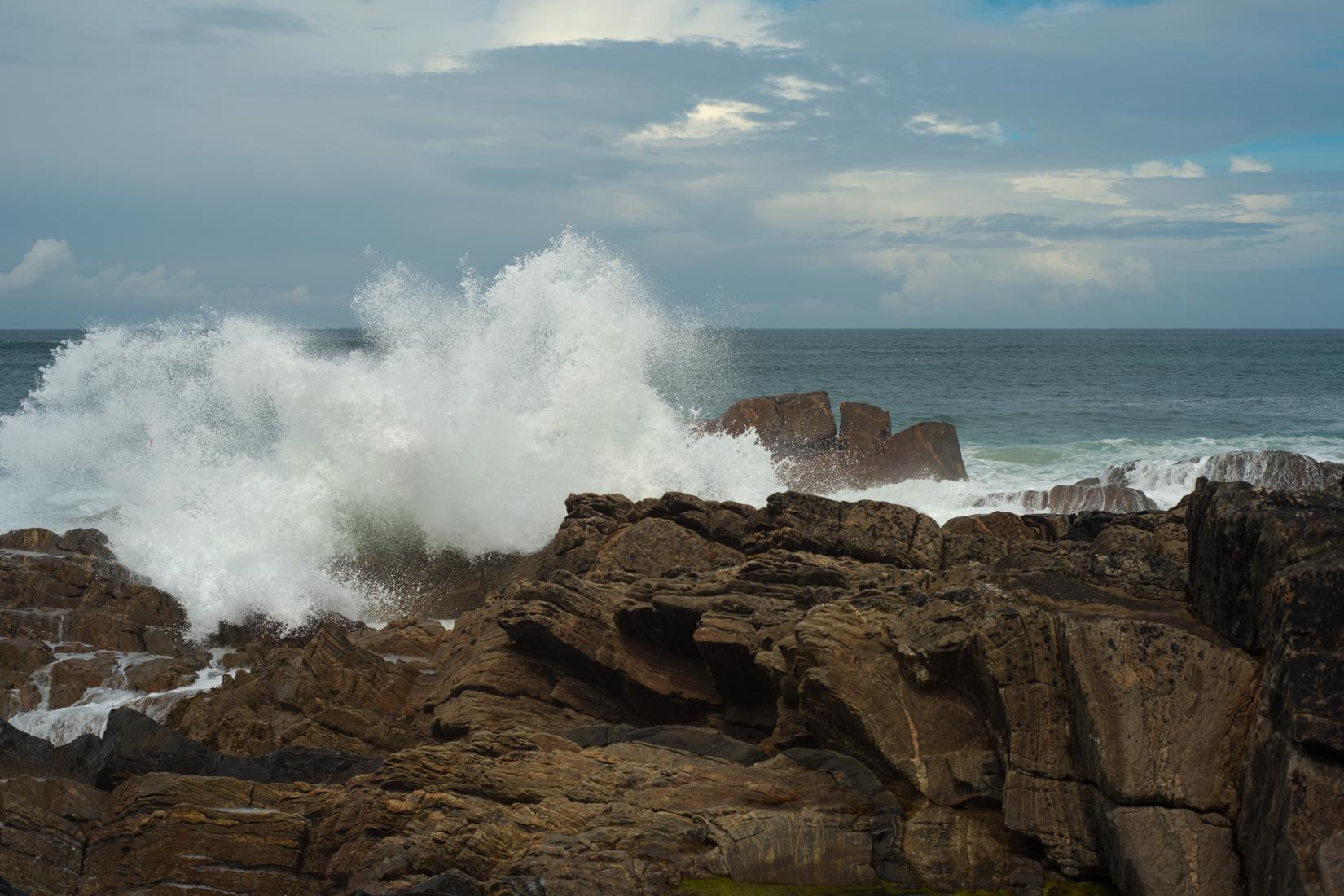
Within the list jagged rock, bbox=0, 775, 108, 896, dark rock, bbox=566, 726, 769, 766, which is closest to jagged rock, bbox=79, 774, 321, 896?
jagged rock, bbox=0, 775, 108, 896

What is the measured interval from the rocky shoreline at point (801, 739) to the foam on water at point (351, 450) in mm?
5543

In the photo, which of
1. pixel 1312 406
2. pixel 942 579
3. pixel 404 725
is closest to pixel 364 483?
pixel 404 725

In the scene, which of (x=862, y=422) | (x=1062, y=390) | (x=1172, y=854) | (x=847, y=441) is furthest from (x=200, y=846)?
(x=1062, y=390)

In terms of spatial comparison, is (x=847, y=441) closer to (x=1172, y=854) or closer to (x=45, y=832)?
(x=45, y=832)

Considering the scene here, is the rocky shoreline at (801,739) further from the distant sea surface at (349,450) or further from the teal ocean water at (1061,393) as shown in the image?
the teal ocean water at (1061,393)

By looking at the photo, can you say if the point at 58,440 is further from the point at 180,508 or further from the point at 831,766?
the point at 831,766

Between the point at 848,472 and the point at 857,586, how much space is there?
18011 millimetres

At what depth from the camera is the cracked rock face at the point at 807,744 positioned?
5.94 metres

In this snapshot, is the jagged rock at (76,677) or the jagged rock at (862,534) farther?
the jagged rock at (76,677)

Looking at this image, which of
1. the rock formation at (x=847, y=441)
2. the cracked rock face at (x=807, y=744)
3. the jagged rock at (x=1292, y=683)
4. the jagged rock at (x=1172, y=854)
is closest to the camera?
the jagged rock at (x=1292, y=683)

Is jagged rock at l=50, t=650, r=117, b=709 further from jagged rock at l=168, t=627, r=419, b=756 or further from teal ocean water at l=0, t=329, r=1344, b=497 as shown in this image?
teal ocean water at l=0, t=329, r=1344, b=497

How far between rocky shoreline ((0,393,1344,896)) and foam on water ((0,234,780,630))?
5.54 meters

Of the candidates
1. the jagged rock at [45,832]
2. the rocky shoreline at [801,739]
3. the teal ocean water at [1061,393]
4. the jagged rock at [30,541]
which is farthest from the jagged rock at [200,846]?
the teal ocean water at [1061,393]

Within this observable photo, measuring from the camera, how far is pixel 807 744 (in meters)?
8.25
